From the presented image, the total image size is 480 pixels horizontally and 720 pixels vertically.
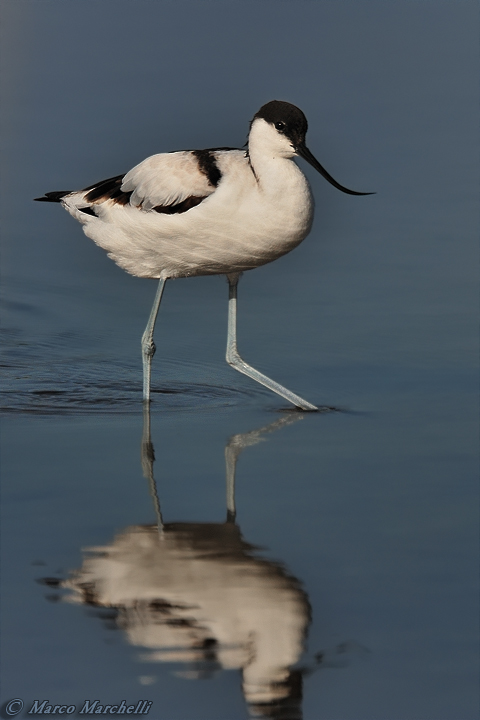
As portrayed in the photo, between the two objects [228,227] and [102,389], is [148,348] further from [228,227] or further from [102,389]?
[228,227]

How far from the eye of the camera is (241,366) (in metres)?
7.57

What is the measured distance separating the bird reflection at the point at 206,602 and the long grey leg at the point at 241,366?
70.3 inches

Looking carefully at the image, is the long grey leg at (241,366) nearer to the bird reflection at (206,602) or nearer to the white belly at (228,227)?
the white belly at (228,227)

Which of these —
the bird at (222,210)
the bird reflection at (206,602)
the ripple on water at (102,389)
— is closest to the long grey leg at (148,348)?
the bird at (222,210)

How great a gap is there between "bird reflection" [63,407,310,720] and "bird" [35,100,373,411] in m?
1.99

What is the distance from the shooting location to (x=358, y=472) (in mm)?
5984

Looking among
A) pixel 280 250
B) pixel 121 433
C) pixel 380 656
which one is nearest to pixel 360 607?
pixel 380 656

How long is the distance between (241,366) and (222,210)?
1.14m

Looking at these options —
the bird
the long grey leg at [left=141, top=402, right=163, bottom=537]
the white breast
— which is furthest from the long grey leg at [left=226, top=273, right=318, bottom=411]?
the long grey leg at [left=141, top=402, right=163, bottom=537]

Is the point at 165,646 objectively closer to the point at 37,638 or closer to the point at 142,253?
the point at 37,638

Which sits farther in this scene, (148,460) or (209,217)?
(209,217)

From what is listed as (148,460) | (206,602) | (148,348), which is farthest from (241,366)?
(206,602)

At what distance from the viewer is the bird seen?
6.77m
